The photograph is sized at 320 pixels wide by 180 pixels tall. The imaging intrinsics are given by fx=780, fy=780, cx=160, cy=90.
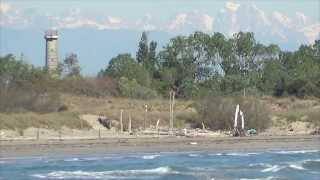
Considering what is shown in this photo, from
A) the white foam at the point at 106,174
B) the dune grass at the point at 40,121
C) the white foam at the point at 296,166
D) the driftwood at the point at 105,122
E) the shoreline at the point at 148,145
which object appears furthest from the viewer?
the driftwood at the point at 105,122

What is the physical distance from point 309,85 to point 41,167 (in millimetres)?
57610

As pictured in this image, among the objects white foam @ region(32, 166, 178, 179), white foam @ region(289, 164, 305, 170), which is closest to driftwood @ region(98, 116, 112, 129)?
white foam @ region(289, 164, 305, 170)

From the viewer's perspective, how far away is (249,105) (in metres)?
57.3

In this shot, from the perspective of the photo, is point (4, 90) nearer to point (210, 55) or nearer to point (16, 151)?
point (16, 151)

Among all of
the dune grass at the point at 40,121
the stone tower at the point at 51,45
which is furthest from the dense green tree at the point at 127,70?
Answer: the dune grass at the point at 40,121

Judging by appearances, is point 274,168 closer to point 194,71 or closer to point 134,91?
point 134,91

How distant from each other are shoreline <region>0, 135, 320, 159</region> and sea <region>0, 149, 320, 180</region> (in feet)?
5.75

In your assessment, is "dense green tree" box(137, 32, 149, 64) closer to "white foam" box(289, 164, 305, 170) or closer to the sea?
the sea

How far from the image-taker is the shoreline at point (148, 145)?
41719 millimetres

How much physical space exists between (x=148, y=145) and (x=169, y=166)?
33.3ft

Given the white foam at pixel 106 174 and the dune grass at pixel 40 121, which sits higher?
the dune grass at pixel 40 121

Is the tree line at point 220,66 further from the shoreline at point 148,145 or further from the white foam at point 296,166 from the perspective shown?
the white foam at point 296,166

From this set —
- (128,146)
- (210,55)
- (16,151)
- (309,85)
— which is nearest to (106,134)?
(128,146)

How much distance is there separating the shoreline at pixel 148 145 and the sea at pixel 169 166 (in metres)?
1.75
